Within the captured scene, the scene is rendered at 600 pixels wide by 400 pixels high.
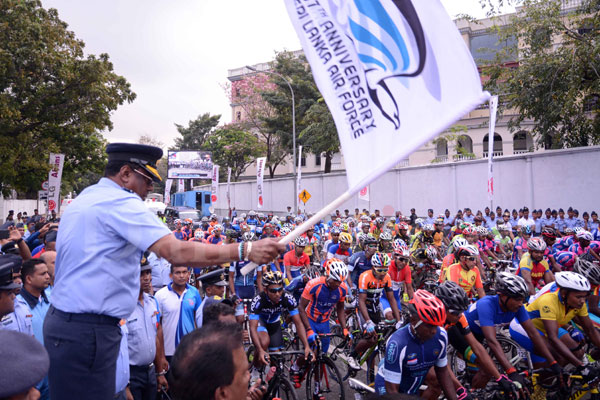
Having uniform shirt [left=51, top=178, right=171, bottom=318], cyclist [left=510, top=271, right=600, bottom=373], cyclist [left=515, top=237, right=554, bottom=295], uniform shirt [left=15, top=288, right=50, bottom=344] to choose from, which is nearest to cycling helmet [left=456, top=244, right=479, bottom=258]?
cyclist [left=515, top=237, right=554, bottom=295]

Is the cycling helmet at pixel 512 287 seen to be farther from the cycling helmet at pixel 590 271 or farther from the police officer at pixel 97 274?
the police officer at pixel 97 274

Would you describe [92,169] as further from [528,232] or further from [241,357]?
[241,357]

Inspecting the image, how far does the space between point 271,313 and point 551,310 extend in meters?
3.57

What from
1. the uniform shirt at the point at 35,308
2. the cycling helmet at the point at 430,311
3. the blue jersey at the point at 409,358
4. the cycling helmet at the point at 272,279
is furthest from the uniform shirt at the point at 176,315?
the cycling helmet at the point at 430,311

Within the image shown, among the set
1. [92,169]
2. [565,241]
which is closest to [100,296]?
[565,241]

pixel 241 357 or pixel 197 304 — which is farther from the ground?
pixel 241 357

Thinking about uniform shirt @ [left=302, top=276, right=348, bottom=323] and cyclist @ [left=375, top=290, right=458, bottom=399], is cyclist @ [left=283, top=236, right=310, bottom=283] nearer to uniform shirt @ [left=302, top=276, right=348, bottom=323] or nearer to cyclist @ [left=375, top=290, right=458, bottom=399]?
uniform shirt @ [left=302, top=276, right=348, bottom=323]

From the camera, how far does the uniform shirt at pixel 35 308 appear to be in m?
4.56

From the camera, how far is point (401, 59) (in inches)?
107

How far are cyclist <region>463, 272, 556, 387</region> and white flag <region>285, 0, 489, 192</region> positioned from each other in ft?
11.2

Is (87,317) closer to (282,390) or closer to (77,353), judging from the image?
(77,353)

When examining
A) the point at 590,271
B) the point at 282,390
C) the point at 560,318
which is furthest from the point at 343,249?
the point at 560,318

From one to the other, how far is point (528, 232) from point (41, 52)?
21.4m

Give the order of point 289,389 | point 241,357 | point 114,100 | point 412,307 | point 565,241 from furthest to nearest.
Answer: point 114,100, point 565,241, point 289,389, point 412,307, point 241,357
